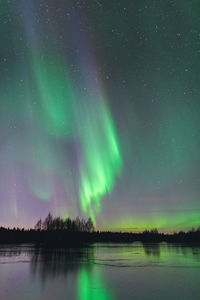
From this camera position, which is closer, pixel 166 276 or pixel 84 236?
pixel 166 276

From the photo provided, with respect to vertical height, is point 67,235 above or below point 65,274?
above

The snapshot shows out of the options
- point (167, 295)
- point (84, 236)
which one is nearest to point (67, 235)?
point (84, 236)

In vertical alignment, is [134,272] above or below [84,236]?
below

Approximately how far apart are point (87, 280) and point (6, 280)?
630cm

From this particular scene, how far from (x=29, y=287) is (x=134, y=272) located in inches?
429

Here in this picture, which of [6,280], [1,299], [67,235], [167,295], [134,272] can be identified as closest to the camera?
[1,299]

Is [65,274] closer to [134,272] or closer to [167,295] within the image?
[134,272]

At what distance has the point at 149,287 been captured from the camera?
19.8m

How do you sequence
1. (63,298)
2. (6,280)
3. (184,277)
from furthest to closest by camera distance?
(184,277) → (6,280) → (63,298)

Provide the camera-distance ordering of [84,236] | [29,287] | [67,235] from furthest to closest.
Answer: [84,236] < [67,235] < [29,287]

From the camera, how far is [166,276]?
2428 centimetres

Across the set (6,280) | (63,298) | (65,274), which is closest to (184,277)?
(65,274)

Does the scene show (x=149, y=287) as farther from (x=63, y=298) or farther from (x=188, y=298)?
(x=63, y=298)

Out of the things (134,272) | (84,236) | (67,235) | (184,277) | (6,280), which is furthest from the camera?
(84,236)
